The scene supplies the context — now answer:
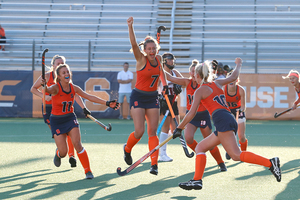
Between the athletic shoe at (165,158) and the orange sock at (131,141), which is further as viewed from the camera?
the athletic shoe at (165,158)

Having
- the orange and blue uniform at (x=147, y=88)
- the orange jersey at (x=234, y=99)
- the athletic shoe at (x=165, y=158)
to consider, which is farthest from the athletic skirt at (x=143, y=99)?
the orange jersey at (x=234, y=99)

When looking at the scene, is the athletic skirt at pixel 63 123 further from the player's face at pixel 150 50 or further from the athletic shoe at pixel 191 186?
the athletic shoe at pixel 191 186

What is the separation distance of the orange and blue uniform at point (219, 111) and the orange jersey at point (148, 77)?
0.99 metres

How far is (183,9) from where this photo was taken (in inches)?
758

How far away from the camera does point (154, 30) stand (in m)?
18.0

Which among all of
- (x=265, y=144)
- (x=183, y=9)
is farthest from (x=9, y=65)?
(x=265, y=144)

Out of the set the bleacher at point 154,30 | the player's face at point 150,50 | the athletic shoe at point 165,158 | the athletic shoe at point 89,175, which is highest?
the bleacher at point 154,30

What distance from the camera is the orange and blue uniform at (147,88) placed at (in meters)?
5.35

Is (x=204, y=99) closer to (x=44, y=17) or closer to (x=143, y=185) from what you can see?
(x=143, y=185)

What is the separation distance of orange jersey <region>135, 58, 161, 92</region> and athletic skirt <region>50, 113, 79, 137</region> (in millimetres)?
988

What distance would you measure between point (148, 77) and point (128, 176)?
1343mm

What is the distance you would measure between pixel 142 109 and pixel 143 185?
109 cm

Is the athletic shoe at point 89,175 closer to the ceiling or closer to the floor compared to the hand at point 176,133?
closer to the floor

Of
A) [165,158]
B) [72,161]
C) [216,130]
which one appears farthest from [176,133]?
[165,158]
